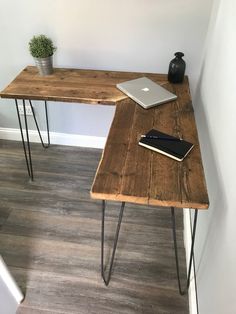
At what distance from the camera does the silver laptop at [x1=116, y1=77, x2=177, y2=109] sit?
1488mm

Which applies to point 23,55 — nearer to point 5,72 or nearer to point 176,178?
point 5,72

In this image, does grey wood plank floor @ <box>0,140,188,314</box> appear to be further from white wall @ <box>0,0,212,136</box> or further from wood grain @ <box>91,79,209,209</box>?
white wall @ <box>0,0,212,136</box>

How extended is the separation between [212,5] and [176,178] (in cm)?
113

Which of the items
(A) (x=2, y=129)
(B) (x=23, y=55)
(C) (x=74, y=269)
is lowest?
(C) (x=74, y=269)

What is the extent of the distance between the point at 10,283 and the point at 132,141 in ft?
2.80

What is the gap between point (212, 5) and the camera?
1572 mm

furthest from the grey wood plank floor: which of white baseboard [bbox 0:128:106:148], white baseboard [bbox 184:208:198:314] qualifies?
white baseboard [bbox 0:128:106:148]

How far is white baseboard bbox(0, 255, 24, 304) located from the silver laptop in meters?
1.02

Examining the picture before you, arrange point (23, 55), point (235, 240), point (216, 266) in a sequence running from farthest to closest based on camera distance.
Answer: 1. point (23, 55)
2. point (216, 266)
3. point (235, 240)

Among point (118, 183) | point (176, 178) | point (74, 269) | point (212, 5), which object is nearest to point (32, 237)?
point (74, 269)

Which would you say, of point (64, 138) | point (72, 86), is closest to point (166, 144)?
point (72, 86)

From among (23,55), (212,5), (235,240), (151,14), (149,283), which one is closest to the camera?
(235,240)

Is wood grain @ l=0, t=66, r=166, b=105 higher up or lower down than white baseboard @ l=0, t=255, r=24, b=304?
higher up

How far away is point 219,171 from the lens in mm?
1094
